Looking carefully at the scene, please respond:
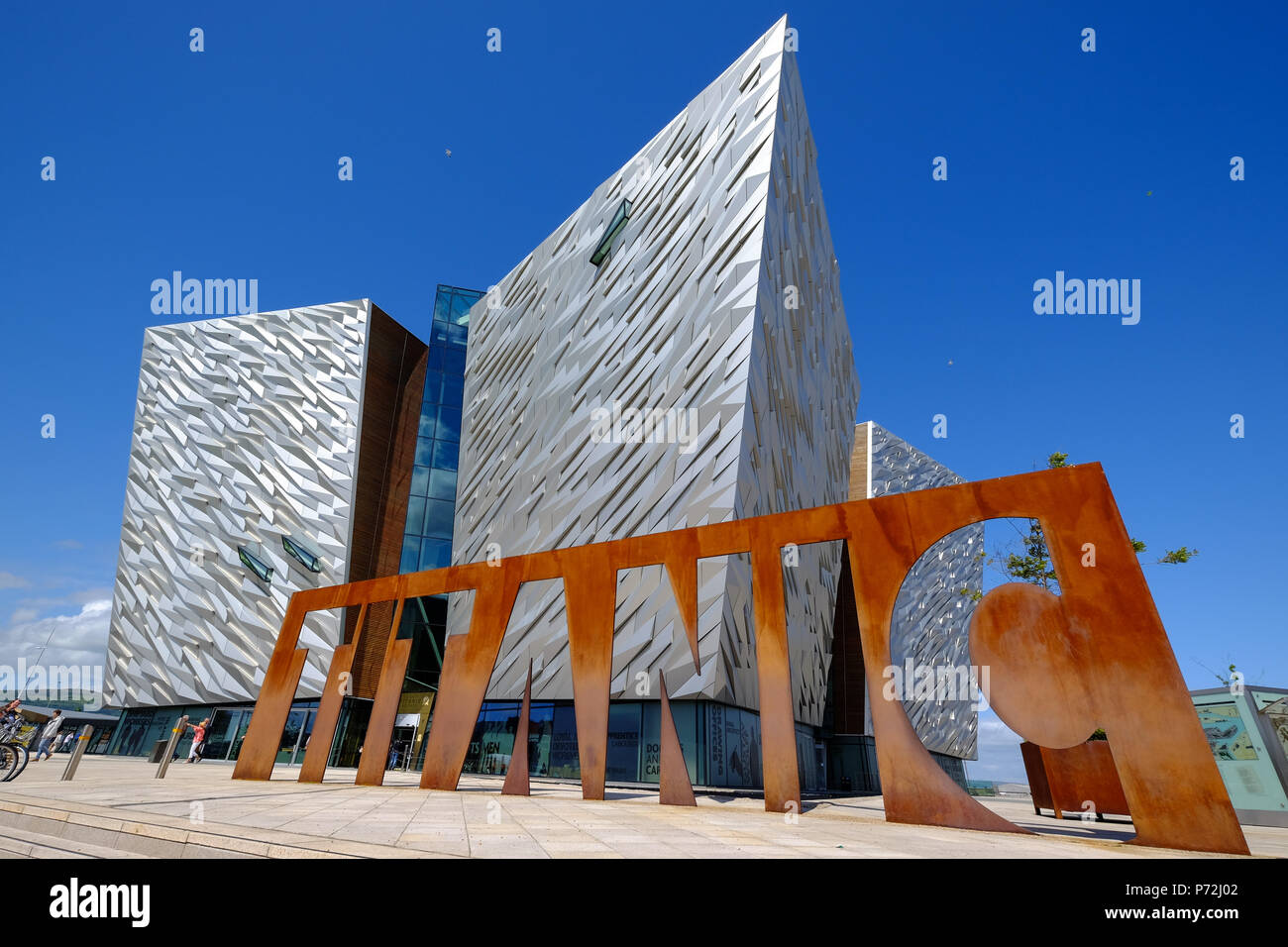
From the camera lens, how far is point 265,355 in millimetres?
32156

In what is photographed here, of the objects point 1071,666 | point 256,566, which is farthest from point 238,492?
point 1071,666

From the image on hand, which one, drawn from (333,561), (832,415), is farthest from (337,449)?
(832,415)

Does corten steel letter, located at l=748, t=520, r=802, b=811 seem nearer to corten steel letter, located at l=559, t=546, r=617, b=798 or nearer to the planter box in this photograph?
corten steel letter, located at l=559, t=546, r=617, b=798

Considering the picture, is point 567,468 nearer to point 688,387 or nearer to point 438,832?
point 688,387

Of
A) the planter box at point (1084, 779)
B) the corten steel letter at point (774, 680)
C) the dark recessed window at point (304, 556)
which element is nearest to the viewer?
the corten steel letter at point (774, 680)

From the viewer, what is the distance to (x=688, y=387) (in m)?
18.2

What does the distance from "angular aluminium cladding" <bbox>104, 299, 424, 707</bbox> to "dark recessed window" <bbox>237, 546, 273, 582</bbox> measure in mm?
194

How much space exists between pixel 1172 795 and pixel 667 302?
16114mm

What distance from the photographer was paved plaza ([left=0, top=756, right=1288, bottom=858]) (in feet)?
15.3

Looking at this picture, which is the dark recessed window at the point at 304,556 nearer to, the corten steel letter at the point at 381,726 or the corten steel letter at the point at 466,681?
the corten steel letter at the point at 381,726

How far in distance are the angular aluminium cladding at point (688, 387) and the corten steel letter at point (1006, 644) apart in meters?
4.94

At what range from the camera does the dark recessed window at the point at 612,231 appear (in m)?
22.7

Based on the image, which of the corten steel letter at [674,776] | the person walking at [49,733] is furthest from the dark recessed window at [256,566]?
the corten steel letter at [674,776]

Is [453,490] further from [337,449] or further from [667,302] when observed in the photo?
[667,302]
